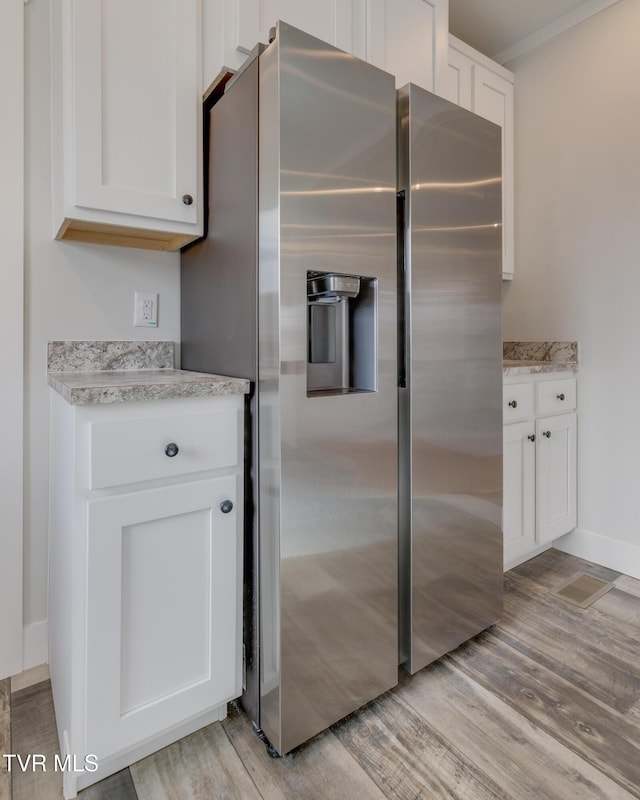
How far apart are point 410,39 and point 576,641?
2.25 meters

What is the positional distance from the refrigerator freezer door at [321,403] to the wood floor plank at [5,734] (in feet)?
1.95

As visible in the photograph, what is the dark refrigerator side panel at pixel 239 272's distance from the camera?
1.19 meters

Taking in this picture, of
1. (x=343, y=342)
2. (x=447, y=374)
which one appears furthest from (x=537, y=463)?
(x=343, y=342)

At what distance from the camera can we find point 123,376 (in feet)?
4.57

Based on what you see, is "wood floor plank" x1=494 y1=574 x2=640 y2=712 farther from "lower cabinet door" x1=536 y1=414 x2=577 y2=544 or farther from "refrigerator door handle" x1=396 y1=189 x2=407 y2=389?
"refrigerator door handle" x1=396 y1=189 x2=407 y2=389

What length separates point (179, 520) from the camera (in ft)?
3.68

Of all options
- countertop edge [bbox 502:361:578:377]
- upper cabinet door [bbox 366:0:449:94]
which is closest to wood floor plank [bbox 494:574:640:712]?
countertop edge [bbox 502:361:578:377]

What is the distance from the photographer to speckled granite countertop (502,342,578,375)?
2177 millimetres

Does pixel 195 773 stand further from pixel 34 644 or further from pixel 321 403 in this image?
pixel 321 403

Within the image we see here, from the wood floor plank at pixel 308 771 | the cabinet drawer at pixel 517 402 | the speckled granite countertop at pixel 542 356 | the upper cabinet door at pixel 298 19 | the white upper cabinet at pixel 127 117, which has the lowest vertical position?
the wood floor plank at pixel 308 771

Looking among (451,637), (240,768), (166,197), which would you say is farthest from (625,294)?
(240,768)

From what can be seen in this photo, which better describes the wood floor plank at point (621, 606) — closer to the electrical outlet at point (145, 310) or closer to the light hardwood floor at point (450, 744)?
the light hardwood floor at point (450, 744)

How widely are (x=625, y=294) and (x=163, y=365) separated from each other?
204 cm

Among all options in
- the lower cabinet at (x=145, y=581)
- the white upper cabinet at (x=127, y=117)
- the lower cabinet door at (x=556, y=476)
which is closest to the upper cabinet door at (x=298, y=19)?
the white upper cabinet at (x=127, y=117)
